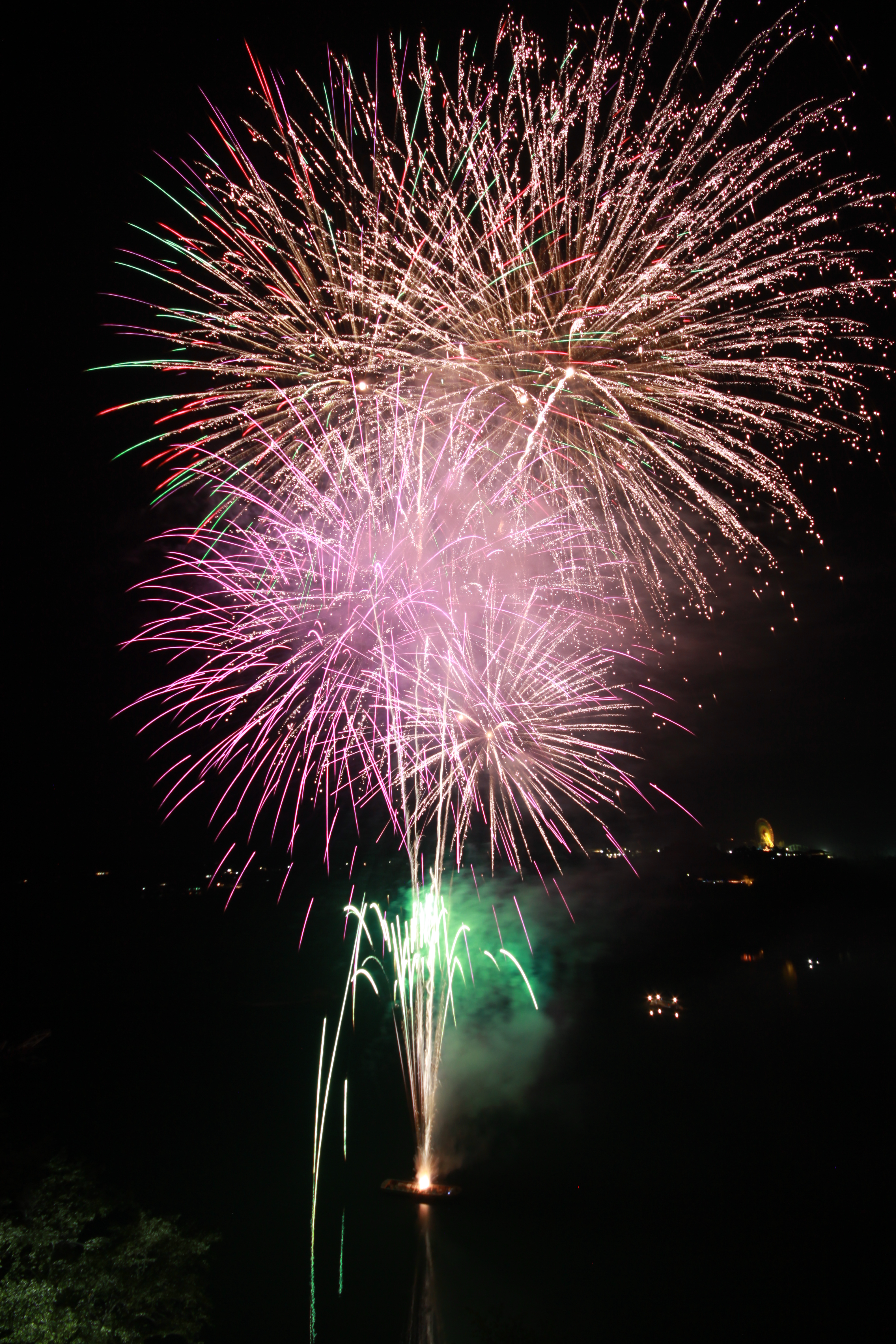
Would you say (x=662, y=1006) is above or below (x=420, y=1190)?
above

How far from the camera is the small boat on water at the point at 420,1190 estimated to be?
610 inches

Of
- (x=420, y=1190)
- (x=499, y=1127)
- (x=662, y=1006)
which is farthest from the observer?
(x=662, y=1006)

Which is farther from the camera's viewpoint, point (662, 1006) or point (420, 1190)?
point (662, 1006)

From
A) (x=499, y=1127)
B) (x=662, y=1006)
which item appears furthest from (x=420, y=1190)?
(x=662, y=1006)

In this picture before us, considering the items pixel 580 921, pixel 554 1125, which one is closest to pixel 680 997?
pixel 580 921

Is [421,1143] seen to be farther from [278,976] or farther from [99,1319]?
[278,976]

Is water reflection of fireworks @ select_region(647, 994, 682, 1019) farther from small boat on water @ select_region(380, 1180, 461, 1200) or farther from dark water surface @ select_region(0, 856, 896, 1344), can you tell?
small boat on water @ select_region(380, 1180, 461, 1200)

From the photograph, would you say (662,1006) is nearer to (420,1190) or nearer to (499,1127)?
(499,1127)

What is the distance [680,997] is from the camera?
3167 cm

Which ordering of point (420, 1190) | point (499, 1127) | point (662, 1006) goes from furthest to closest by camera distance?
point (662, 1006)
point (499, 1127)
point (420, 1190)

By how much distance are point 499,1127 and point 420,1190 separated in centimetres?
419

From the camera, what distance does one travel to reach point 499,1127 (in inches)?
755

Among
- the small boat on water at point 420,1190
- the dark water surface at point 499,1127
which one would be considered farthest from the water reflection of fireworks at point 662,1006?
the small boat on water at point 420,1190

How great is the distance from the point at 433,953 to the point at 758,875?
147ft
